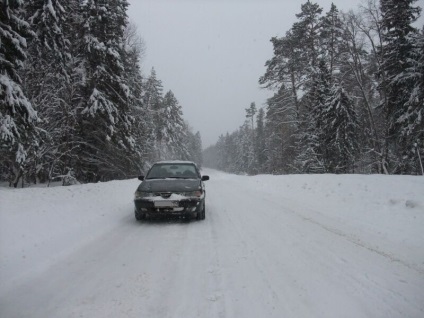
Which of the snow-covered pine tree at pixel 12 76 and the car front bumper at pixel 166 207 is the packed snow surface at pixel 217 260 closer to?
the car front bumper at pixel 166 207

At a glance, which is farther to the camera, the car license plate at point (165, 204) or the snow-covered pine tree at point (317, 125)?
the snow-covered pine tree at point (317, 125)

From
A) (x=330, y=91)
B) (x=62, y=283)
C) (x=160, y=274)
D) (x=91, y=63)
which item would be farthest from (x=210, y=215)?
(x=330, y=91)

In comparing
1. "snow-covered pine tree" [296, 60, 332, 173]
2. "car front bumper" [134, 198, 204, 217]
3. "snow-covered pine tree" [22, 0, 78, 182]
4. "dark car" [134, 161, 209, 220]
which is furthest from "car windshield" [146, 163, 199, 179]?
"snow-covered pine tree" [296, 60, 332, 173]

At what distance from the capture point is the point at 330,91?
87.6ft

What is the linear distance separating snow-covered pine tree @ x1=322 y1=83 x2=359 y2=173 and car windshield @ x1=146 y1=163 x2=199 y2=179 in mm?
19092

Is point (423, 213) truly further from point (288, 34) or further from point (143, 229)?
point (288, 34)

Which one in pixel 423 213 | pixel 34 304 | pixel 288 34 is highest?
pixel 288 34

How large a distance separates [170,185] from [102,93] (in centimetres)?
1232

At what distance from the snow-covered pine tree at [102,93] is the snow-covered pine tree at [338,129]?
53.4ft

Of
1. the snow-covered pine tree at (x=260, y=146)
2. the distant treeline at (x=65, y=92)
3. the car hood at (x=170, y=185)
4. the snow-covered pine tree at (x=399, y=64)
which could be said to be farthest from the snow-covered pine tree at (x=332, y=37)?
the snow-covered pine tree at (x=260, y=146)

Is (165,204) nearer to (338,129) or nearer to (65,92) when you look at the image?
(65,92)

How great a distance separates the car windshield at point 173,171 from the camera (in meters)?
9.27

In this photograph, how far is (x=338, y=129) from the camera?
25672 mm

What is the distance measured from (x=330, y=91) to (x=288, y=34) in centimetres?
702
